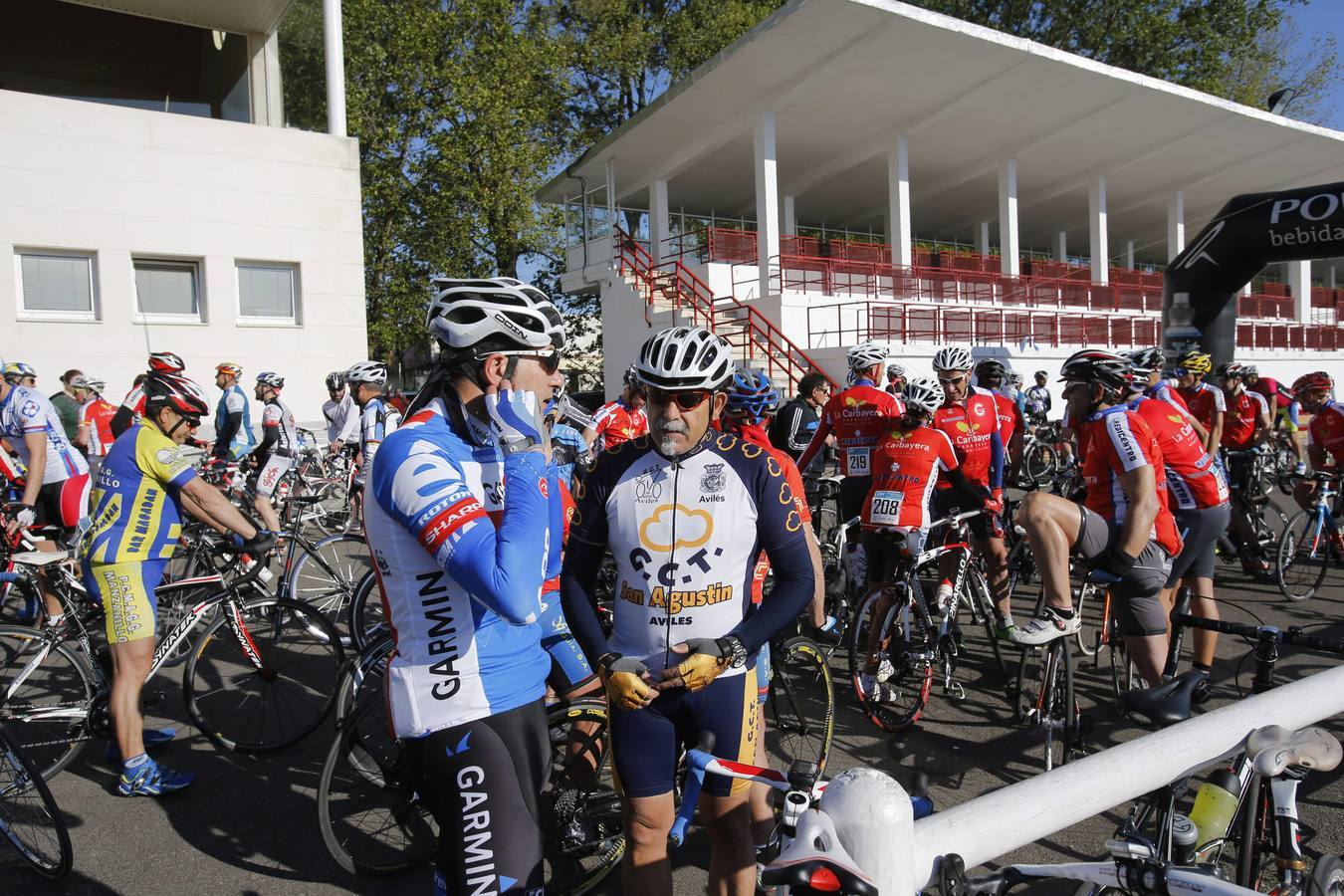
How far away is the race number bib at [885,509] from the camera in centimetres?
529

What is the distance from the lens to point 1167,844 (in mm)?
2074

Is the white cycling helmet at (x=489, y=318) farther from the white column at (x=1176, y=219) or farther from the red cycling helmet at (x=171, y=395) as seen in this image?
the white column at (x=1176, y=219)

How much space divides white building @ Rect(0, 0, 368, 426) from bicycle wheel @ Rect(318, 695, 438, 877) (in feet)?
42.9

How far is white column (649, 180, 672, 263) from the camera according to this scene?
27000 millimetres

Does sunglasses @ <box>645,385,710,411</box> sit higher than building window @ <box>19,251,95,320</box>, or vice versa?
building window @ <box>19,251,95,320</box>

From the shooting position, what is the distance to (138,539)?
4195 millimetres

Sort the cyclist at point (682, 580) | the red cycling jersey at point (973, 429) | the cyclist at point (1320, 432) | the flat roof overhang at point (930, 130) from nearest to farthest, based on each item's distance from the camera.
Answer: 1. the cyclist at point (682, 580)
2. the red cycling jersey at point (973, 429)
3. the cyclist at point (1320, 432)
4. the flat roof overhang at point (930, 130)

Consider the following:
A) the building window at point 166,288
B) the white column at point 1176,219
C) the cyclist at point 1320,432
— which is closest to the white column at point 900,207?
the white column at point 1176,219

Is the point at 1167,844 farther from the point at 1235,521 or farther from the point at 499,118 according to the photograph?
the point at 499,118

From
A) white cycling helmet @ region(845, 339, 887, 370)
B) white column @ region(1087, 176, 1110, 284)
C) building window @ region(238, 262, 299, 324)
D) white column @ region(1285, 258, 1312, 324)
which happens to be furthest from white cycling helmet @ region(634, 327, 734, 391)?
Answer: white column @ region(1285, 258, 1312, 324)

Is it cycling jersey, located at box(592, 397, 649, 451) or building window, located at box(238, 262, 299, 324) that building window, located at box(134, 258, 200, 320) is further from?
cycling jersey, located at box(592, 397, 649, 451)

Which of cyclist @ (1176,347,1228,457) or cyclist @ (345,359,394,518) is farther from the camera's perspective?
cyclist @ (345,359,394,518)

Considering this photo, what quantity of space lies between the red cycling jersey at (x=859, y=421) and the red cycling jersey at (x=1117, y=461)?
2.02 meters

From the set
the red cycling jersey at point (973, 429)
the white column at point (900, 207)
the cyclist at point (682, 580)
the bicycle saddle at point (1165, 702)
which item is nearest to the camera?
the bicycle saddle at point (1165, 702)
